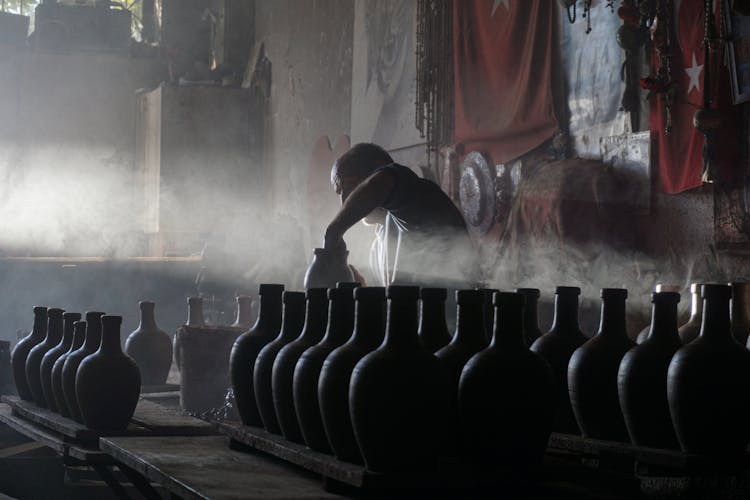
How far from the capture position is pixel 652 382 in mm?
1843

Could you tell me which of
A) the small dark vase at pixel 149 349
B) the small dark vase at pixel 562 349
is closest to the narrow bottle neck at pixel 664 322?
the small dark vase at pixel 562 349

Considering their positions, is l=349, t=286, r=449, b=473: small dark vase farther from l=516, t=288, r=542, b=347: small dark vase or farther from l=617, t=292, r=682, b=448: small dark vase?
l=516, t=288, r=542, b=347: small dark vase

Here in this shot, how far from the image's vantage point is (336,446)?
1.80 meters

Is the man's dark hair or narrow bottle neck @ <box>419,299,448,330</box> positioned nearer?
narrow bottle neck @ <box>419,299,448,330</box>

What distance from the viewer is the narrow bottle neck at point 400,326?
5.54ft

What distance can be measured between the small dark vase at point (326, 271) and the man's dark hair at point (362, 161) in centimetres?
50

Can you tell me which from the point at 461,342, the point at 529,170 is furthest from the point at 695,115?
the point at 461,342

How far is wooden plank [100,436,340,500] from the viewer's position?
173cm

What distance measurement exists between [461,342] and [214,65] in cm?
1147

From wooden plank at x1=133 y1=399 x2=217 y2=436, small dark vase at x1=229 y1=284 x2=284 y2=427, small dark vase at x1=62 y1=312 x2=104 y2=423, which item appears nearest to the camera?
small dark vase at x1=229 y1=284 x2=284 y2=427

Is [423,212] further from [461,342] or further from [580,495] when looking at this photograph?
[580,495]

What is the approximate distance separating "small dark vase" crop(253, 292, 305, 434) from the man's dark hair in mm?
1876

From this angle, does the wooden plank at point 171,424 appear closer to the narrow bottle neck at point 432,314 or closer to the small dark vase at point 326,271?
the small dark vase at point 326,271

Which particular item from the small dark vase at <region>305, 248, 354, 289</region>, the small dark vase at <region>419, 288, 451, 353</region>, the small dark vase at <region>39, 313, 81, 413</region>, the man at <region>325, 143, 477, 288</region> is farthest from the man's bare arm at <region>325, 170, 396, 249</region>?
the small dark vase at <region>419, 288, 451, 353</region>
